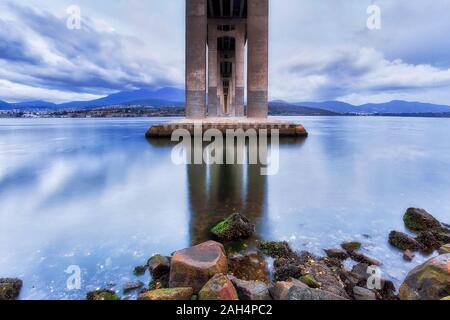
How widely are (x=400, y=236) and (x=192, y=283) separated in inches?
133

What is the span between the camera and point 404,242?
4.09 m

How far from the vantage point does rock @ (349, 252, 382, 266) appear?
363 cm

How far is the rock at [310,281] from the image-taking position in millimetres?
2969

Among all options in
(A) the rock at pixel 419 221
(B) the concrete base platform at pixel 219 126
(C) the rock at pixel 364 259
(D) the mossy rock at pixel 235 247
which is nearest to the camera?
(C) the rock at pixel 364 259

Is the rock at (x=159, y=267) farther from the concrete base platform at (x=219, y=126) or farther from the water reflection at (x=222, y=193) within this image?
the concrete base platform at (x=219, y=126)

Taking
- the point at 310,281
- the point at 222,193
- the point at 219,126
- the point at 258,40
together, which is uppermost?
the point at 258,40

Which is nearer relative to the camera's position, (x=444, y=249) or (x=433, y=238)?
(x=444, y=249)

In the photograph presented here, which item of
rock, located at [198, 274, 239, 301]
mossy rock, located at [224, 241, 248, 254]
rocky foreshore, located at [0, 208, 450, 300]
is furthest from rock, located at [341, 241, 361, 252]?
rock, located at [198, 274, 239, 301]

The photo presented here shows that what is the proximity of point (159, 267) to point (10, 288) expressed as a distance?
164 centimetres

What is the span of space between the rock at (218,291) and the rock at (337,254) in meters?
1.85

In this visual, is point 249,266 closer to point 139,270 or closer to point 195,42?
point 139,270

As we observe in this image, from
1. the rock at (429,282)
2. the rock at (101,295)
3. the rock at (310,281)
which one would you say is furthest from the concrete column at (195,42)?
the rock at (429,282)

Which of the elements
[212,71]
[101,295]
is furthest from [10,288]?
[212,71]
